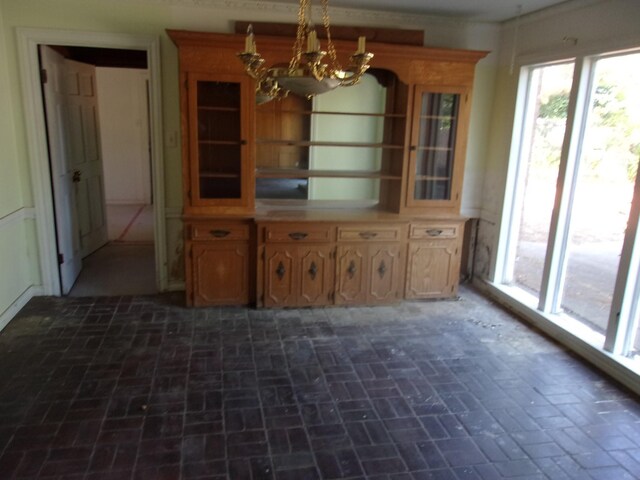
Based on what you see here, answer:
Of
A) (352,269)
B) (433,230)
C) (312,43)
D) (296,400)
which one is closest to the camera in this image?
(312,43)

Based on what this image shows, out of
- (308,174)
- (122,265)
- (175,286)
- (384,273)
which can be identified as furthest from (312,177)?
(122,265)

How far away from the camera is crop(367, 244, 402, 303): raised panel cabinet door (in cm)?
405

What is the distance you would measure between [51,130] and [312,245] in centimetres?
231

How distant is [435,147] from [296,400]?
8.18 ft

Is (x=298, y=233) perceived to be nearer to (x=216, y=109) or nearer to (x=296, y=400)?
(x=216, y=109)

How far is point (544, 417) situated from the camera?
2.64m

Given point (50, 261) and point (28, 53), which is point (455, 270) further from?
point (28, 53)

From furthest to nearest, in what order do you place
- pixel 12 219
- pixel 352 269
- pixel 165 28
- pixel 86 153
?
1. pixel 86 153
2. pixel 352 269
3. pixel 165 28
4. pixel 12 219

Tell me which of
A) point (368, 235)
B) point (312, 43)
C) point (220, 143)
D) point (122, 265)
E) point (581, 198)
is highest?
point (312, 43)

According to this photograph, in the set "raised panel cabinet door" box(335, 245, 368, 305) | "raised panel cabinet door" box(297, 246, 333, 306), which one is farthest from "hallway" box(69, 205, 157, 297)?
"raised panel cabinet door" box(335, 245, 368, 305)

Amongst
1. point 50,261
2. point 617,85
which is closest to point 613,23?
point 617,85

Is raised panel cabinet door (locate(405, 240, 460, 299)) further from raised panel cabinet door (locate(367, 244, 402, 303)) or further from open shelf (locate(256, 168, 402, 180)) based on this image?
open shelf (locate(256, 168, 402, 180))

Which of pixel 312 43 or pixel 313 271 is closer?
pixel 312 43

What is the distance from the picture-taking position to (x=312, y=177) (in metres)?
4.13
